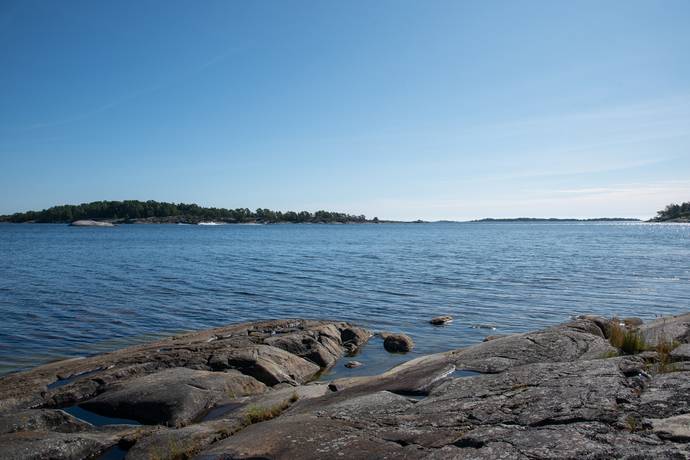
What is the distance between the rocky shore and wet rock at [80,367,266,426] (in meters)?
0.03

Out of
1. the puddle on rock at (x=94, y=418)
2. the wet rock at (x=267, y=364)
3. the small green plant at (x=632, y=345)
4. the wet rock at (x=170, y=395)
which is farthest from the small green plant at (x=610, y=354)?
the puddle on rock at (x=94, y=418)

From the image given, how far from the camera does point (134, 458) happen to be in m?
7.53

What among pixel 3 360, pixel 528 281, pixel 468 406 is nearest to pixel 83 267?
→ pixel 3 360

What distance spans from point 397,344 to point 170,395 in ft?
29.0

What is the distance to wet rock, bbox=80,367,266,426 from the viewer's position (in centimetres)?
955

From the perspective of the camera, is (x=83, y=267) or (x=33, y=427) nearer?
(x=33, y=427)

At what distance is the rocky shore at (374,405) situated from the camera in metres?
5.97

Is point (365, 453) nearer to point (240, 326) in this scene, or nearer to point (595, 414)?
point (595, 414)

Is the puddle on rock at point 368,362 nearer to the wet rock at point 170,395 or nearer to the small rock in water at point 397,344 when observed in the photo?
the small rock in water at point 397,344

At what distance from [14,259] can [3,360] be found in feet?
135

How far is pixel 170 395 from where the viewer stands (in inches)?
393

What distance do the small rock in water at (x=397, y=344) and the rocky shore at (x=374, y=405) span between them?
3.82 m

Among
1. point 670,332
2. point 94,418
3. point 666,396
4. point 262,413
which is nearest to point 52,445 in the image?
point 94,418

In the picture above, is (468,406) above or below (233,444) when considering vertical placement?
above
